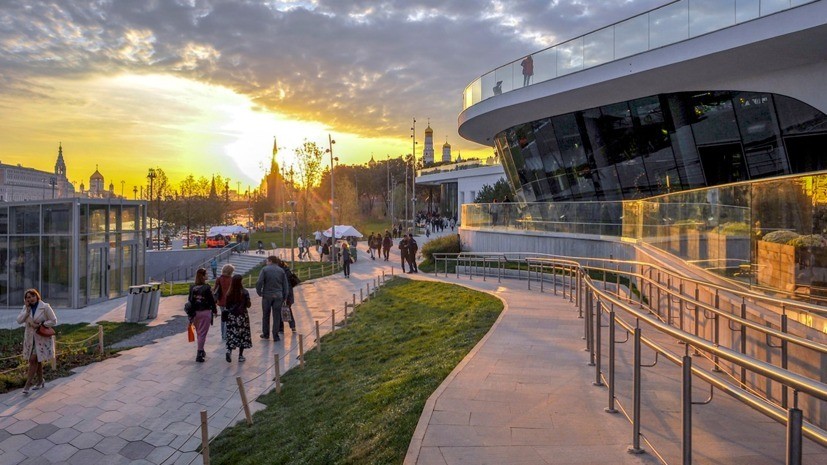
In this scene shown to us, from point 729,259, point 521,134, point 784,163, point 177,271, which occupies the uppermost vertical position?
point 521,134

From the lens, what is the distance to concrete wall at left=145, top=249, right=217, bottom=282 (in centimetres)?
4028

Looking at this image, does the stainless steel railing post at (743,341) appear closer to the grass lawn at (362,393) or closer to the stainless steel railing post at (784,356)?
the stainless steel railing post at (784,356)

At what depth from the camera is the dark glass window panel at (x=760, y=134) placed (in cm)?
2014

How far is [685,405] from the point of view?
387 centimetres

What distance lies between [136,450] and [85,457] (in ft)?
1.96

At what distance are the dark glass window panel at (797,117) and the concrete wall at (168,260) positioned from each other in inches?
1421

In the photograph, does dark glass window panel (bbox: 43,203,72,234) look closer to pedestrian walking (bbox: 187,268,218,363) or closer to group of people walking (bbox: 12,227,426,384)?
group of people walking (bbox: 12,227,426,384)

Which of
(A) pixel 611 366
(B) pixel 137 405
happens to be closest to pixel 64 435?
(B) pixel 137 405

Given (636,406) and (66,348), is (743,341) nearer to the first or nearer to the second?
(636,406)

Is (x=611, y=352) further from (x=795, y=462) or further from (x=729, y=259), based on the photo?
(x=729, y=259)

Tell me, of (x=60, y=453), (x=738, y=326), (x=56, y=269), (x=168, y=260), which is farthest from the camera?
(x=168, y=260)

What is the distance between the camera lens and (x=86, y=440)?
7613mm

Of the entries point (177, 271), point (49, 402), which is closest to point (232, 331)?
point (49, 402)

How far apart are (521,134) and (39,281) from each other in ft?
79.7
